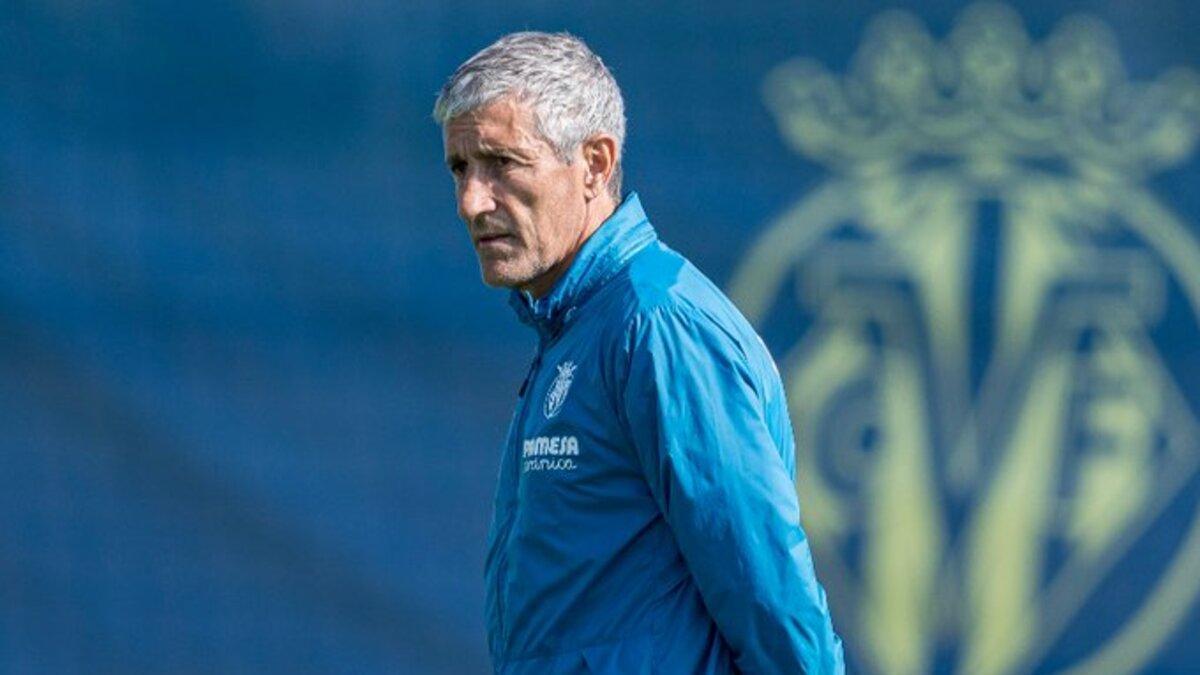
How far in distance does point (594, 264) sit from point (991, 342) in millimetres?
2000

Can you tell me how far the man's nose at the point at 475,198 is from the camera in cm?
280

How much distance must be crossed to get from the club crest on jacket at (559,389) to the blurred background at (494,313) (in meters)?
1.82

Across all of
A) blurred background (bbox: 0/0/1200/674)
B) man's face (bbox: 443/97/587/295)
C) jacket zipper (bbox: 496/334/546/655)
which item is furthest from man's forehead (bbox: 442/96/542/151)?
blurred background (bbox: 0/0/1200/674)

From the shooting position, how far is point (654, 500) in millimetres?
2635

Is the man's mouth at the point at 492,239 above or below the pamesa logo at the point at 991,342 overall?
above

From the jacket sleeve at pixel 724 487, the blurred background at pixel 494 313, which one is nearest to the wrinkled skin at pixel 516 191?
the jacket sleeve at pixel 724 487

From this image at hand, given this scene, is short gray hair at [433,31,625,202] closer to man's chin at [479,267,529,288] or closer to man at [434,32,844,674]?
man at [434,32,844,674]

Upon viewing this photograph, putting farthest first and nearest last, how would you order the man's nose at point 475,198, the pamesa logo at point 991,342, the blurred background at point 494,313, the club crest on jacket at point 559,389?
1. the pamesa logo at point 991,342
2. the blurred background at point 494,313
3. the man's nose at point 475,198
4. the club crest on jacket at point 559,389

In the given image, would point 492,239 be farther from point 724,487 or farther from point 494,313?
point 494,313

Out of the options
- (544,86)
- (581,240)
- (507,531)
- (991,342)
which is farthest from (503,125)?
(991,342)

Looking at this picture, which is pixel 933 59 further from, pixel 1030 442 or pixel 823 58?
pixel 1030 442

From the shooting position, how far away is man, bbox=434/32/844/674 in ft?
8.45

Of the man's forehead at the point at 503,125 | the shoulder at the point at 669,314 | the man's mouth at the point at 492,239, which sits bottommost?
the shoulder at the point at 669,314

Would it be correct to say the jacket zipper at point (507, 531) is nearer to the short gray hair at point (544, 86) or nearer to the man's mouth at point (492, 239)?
the man's mouth at point (492, 239)
